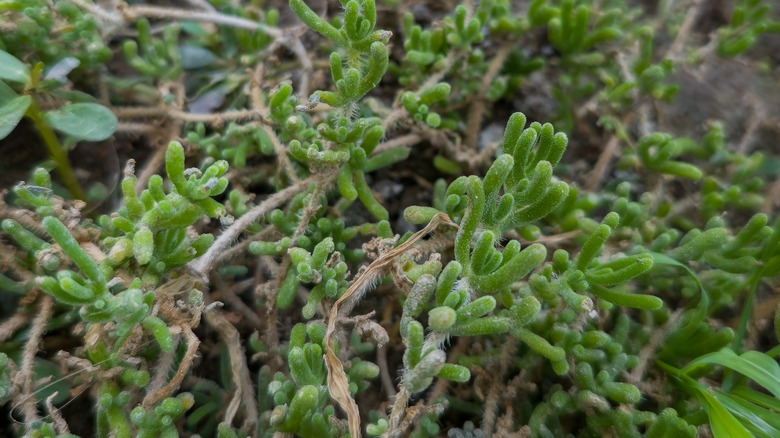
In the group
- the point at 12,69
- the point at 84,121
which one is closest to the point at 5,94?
the point at 12,69

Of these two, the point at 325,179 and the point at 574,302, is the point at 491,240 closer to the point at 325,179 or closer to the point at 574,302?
the point at 574,302

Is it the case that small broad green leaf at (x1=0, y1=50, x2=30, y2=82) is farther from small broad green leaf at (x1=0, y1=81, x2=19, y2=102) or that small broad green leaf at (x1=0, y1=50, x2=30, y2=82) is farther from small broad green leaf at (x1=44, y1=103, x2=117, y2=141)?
small broad green leaf at (x1=44, y1=103, x2=117, y2=141)

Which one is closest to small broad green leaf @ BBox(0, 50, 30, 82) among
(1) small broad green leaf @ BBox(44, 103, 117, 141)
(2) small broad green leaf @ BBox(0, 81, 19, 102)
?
(2) small broad green leaf @ BBox(0, 81, 19, 102)

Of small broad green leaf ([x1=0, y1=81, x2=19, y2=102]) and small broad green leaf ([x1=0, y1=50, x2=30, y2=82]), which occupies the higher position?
small broad green leaf ([x1=0, y1=50, x2=30, y2=82])

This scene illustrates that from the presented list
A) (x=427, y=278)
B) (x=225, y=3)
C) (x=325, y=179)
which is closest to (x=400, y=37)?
(x=225, y=3)

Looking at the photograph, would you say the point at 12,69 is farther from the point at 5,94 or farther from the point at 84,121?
the point at 84,121
